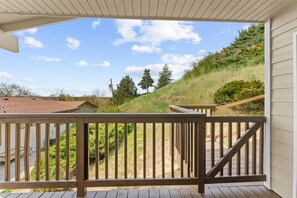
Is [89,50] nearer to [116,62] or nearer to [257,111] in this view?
[116,62]

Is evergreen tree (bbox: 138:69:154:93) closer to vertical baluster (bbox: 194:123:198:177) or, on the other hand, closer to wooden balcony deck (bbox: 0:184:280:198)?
vertical baluster (bbox: 194:123:198:177)

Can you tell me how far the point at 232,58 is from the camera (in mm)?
7918

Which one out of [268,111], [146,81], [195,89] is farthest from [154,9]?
[195,89]

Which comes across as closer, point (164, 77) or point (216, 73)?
point (164, 77)

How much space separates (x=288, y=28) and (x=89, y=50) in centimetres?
576

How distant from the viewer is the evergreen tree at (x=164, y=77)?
21.2 feet

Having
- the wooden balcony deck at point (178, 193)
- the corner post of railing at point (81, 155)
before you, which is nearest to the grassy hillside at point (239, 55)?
the wooden balcony deck at point (178, 193)

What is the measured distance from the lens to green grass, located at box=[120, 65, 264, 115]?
618 centimetres

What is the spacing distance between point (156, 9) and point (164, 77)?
4.16 metres

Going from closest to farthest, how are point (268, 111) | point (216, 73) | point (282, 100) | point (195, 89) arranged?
point (282, 100) < point (268, 111) < point (195, 89) < point (216, 73)

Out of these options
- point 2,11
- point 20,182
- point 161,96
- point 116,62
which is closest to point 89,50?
point 116,62

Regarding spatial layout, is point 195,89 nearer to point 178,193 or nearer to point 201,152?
point 201,152

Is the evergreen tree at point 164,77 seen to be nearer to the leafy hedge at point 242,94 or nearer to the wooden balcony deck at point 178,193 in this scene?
the leafy hedge at point 242,94

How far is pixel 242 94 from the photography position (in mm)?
7043
